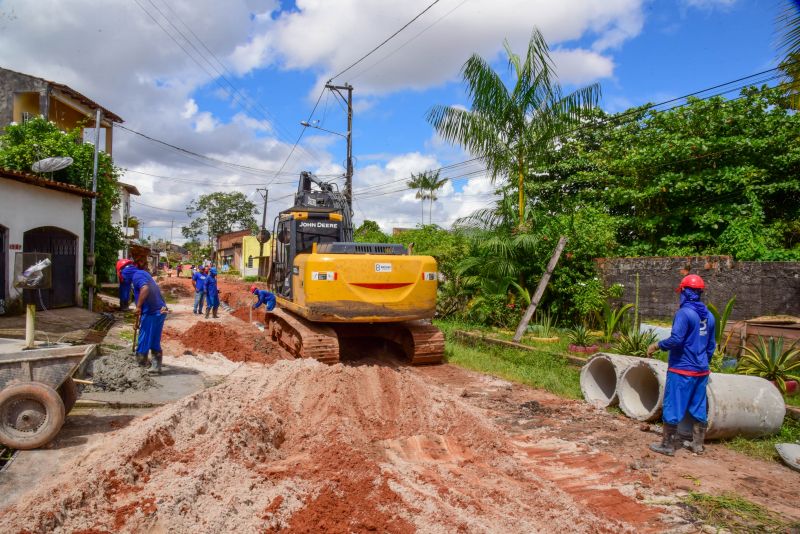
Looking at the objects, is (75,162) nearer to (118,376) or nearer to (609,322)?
(118,376)

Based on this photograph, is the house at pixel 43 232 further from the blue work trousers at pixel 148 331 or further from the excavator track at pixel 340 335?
the excavator track at pixel 340 335

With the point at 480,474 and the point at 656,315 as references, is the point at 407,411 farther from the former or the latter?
the point at 656,315

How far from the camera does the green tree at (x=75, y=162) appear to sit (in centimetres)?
1581

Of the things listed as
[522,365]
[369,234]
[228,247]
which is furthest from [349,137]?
[228,247]

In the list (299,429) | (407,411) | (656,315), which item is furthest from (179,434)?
(656,315)

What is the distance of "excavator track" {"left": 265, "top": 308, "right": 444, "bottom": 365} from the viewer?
9125 mm

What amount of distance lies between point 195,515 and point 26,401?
2.43 meters

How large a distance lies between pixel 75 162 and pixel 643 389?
1644 centimetres

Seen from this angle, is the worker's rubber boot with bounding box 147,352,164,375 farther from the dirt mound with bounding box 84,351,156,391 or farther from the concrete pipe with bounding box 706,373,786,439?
the concrete pipe with bounding box 706,373,786,439

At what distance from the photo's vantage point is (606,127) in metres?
20.9

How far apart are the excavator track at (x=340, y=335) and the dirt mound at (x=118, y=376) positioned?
8.09ft

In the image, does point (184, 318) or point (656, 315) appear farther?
point (184, 318)

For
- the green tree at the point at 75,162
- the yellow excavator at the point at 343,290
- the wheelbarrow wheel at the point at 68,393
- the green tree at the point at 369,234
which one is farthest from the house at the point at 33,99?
the wheelbarrow wheel at the point at 68,393

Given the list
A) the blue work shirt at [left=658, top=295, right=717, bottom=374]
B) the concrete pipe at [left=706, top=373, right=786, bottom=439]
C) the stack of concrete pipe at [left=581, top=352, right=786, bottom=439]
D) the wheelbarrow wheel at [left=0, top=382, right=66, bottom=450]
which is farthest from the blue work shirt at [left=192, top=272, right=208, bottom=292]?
the concrete pipe at [left=706, top=373, right=786, bottom=439]
